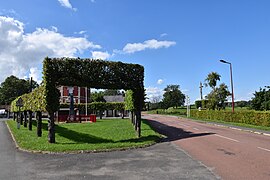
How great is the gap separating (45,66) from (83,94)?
62.5 m

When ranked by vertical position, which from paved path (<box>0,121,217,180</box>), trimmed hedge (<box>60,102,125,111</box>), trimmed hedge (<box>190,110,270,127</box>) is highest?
trimmed hedge (<box>60,102,125,111</box>)

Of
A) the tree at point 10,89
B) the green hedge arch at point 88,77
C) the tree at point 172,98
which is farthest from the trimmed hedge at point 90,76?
the tree at point 172,98

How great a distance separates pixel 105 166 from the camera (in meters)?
10.8

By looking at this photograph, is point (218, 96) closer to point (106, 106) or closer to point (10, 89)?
point (106, 106)

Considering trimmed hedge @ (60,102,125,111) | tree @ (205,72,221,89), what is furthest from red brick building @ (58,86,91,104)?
tree @ (205,72,221,89)

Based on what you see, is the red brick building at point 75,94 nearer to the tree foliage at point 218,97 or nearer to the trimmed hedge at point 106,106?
the trimmed hedge at point 106,106

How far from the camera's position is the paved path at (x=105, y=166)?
9.27m

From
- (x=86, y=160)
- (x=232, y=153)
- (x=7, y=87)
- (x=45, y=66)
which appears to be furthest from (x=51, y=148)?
(x=7, y=87)

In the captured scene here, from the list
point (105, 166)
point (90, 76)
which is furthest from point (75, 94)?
point (105, 166)

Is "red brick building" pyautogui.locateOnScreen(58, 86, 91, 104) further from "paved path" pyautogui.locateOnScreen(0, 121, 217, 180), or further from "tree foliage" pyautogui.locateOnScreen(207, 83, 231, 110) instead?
"paved path" pyautogui.locateOnScreen(0, 121, 217, 180)

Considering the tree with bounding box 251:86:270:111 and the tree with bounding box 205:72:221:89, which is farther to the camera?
the tree with bounding box 205:72:221:89

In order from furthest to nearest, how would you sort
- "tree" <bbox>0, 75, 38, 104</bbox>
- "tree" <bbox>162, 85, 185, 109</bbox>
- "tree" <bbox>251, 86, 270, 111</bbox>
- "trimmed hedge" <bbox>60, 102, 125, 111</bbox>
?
1. "tree" <bbox>162, 85, 185, 109</bbox>
2. "tree" <bbox>0, 75, 38, 104</bbox>
3. "trimmed hedge" <bbox>60, 102, 125, 111</bbox>
4. "tree" <bbox>251, 86, 270, 111</bbox>

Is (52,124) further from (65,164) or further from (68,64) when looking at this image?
(65,164)

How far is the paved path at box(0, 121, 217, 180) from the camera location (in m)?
9.27
